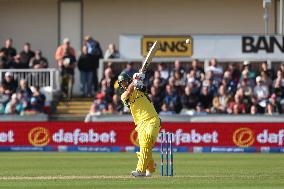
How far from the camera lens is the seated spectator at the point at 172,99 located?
30.4 metres

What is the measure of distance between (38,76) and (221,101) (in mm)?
6320

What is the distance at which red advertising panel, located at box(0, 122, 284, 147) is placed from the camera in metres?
27.9

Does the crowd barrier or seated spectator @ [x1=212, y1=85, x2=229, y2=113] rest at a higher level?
seated spectator @ [x1=212, y1=85, x2=229, y2=113]

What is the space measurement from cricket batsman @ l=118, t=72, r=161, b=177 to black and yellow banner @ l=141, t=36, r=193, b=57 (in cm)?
1442

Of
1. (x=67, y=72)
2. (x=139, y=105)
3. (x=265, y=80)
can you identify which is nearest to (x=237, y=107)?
(x=265, y=80)

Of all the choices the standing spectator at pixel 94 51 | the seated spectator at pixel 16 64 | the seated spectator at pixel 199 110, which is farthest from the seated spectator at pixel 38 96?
the seated spectator at pixel 199 110

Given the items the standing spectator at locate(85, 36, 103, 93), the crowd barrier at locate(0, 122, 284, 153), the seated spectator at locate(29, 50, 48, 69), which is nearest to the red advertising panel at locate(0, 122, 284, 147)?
the crowd barrier at locate(0, 122, 284, 153)

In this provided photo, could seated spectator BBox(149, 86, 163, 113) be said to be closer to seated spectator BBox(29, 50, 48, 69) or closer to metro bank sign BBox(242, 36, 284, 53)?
metro bank sign BBox(242, 36, 284, 53)

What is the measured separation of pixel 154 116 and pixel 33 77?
15010 millimetres

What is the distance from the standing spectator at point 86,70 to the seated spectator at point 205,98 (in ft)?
13.8

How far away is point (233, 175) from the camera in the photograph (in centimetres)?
1906

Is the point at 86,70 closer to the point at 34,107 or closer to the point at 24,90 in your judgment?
the point at 24,90

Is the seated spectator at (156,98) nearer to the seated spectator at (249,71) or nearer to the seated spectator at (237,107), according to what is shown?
the seated spectator at (237,107)

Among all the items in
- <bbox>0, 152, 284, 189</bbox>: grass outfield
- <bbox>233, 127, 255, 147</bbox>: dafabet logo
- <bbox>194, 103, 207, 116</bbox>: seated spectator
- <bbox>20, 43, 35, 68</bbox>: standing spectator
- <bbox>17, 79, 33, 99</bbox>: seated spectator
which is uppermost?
<bbox>20, 43, 35, 68</bbox>: standing spectator
